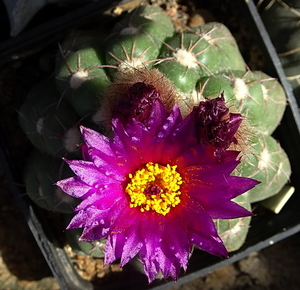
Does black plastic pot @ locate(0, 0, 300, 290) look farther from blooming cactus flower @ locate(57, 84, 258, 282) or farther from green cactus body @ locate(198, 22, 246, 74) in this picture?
blooming cactus flower @ locate(57, 84, 258, 282)

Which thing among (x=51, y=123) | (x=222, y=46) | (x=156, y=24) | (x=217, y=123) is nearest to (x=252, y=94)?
(x=222, y=46)

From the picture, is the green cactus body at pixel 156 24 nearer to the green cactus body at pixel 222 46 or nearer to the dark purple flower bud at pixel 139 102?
the green cactus body at pixel 222 46

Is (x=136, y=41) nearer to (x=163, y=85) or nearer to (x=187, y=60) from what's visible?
(x=187, y=60)

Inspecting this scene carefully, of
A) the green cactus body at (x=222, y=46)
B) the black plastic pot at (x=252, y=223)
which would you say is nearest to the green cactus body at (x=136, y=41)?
the green cactus body at (x=222, y=46)

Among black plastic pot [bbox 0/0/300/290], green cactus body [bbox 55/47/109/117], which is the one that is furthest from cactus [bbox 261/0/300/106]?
green cactus body [bbox 55/47/109/117]

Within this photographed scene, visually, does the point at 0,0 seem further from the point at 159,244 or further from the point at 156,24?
the point at 159,244

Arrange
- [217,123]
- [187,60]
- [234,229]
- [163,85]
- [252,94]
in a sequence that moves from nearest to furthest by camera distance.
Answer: [217,123], [163,85], [187,60], [252,94], [234,229]

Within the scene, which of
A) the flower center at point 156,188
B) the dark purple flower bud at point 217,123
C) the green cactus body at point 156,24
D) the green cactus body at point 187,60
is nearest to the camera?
the dark purple flower bud at point 217,123
